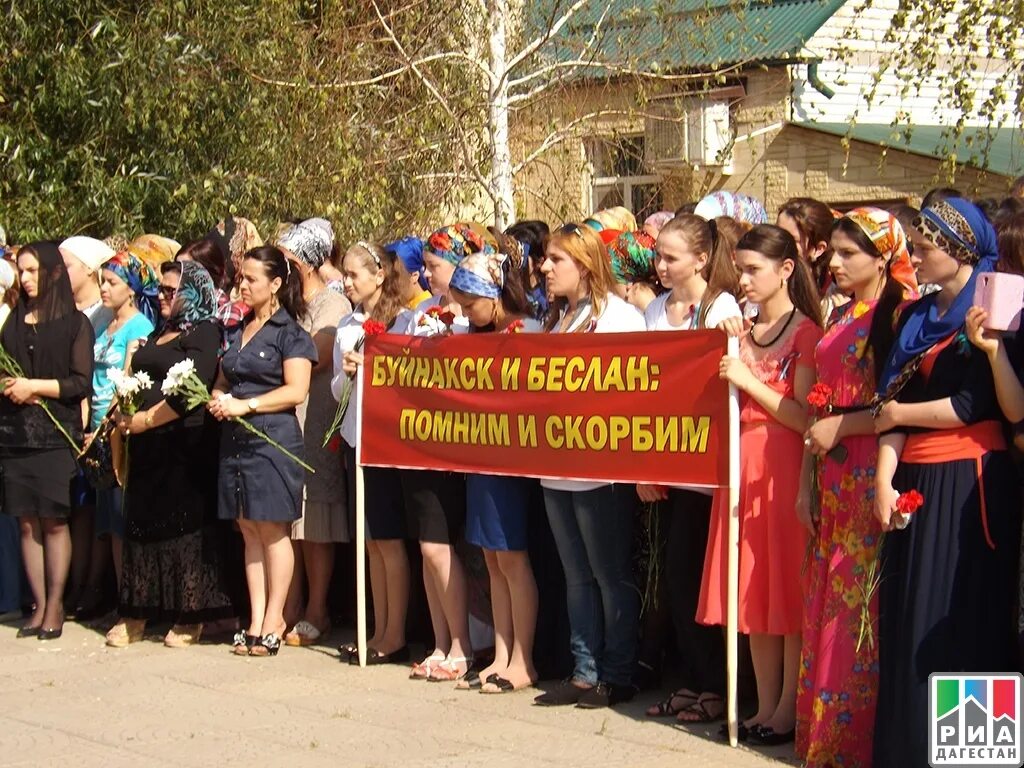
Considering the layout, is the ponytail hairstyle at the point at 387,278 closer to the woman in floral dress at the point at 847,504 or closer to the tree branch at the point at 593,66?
the woman in floral dress at the point at 847,504

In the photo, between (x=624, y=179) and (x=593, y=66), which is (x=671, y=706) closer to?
(x=593, y=66)

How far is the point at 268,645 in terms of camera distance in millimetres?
8953

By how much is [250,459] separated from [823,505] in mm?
3605

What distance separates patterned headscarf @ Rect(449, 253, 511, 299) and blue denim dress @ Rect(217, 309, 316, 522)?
4.09 ft

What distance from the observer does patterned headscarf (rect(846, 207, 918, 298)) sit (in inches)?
250

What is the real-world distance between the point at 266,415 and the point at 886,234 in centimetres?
380

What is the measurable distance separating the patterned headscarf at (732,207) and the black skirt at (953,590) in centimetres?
294

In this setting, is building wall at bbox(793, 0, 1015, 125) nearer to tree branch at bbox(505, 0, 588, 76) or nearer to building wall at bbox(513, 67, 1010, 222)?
building wall at bbox(513, 67, 1010, 222)

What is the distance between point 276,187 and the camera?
15.3 metres

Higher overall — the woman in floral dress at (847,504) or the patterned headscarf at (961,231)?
the patterned headscarf at (961,231)

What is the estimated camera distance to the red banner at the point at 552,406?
7020mm

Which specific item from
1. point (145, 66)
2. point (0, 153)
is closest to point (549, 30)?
point (145, 66)

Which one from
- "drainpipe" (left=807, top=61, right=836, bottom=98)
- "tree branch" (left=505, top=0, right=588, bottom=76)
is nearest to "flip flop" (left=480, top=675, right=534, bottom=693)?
"tree branch" (left=505, top=0, right=588, bottom=76)

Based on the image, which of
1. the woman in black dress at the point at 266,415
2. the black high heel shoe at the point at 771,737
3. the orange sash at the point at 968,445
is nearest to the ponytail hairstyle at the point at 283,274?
the woman in black dress at the point at 266,415
